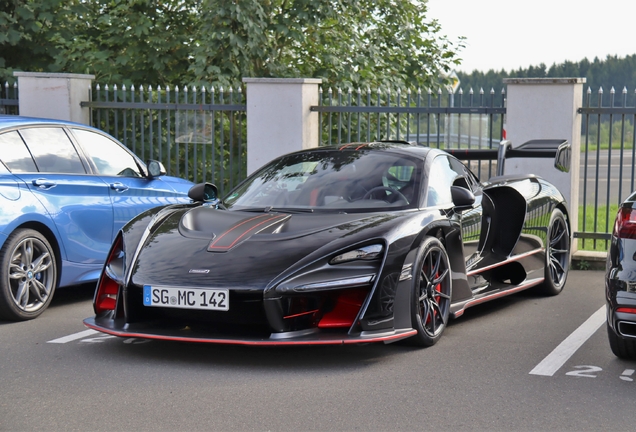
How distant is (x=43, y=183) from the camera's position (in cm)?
706

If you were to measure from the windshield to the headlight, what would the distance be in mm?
684

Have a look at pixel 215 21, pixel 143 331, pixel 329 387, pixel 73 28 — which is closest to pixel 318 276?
pixel 329 387

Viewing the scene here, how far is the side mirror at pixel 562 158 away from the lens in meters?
7.99

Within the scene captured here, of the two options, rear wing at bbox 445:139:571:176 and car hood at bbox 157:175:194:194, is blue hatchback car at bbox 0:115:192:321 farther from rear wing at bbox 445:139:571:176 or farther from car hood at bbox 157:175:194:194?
rear wing at bbox 445:139:571:176

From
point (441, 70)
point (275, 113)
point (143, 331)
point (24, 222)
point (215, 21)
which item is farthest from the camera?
point (441, 70)

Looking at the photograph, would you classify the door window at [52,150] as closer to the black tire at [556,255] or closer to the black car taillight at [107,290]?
the black car taillight at [107,290]

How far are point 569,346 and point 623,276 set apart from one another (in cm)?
109

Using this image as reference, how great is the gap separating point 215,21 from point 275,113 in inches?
137

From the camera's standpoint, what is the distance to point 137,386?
4.85 metres

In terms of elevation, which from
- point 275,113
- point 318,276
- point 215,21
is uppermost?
point 215,21

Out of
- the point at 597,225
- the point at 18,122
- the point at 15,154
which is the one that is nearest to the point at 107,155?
the point at 18,122

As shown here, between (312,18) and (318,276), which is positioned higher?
(312,18)

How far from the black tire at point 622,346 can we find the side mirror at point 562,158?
2745 mm

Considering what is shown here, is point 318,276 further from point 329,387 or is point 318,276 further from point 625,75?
point 625,75
